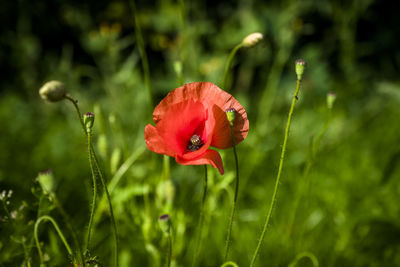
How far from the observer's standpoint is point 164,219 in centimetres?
64

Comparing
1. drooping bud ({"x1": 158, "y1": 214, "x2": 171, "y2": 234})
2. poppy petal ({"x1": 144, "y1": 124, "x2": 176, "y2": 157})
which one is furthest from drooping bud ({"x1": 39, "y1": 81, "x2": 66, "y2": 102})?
drooping bud ({"x1": 158, "y1": 214, "x2": 171, "y2": 234})

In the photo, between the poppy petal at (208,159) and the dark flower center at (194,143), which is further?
the dark flower center at (194,143)

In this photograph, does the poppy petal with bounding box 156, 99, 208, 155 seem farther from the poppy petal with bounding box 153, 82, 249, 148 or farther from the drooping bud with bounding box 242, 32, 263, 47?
the drooping bud with bounding box 242, 32, 263, 47

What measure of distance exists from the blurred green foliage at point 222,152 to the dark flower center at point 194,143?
0.24 meters

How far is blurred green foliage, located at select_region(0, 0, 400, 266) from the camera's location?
1.03 metres

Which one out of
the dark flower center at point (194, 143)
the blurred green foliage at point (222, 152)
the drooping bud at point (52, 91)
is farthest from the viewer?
the blurred green foliage at point (222, 152)

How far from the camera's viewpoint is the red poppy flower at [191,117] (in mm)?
628

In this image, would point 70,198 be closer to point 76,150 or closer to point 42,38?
point 76,150

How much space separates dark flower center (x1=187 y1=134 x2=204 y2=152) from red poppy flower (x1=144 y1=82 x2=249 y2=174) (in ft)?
0.14

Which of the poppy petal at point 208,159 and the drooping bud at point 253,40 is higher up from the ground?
the drooping bud at point 253,40

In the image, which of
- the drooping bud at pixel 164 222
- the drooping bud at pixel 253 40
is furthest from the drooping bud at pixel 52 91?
the drooping bud at pixel 253 40

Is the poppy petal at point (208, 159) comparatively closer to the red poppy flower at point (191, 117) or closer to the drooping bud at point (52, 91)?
the red poppy flower at point (191, 117)

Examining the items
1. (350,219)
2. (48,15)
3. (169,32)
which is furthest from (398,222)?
(48,15)

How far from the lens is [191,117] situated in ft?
2.16
